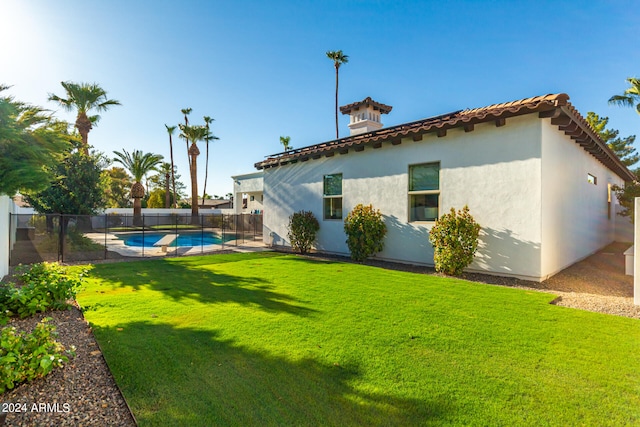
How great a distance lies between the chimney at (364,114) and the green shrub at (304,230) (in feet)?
15.3

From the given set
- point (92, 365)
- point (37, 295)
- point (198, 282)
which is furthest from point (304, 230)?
point (92, 365)

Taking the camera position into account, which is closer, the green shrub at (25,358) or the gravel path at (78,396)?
the gravel path at (78,396)

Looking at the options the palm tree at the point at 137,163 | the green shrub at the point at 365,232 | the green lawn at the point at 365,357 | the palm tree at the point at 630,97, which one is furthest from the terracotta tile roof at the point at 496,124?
the palm tree at the point at 137,163

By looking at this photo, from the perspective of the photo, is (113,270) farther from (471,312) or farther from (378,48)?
(378,48)

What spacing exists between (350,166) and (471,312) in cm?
681

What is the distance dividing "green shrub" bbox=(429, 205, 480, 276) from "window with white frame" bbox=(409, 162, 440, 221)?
3.21ft

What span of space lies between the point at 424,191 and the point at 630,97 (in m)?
21.7

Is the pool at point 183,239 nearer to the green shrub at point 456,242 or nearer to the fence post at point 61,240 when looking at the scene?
the fence post at point 61,240

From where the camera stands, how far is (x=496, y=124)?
7.29 meters

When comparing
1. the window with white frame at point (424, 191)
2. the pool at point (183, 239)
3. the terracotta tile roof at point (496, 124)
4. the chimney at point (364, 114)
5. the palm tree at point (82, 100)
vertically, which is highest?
the palm tree at point (82, 100)

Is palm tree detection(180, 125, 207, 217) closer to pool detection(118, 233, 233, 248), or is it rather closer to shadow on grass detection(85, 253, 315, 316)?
pool detection(118, 233, 233, 248)

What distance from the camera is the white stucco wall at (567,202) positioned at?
7023 mm

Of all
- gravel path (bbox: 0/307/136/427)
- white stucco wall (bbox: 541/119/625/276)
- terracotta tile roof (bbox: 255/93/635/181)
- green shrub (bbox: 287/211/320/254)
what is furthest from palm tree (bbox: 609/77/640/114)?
gravel path (bbox: 0/307/136/427)

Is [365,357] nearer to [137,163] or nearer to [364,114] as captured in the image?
[364,114]
